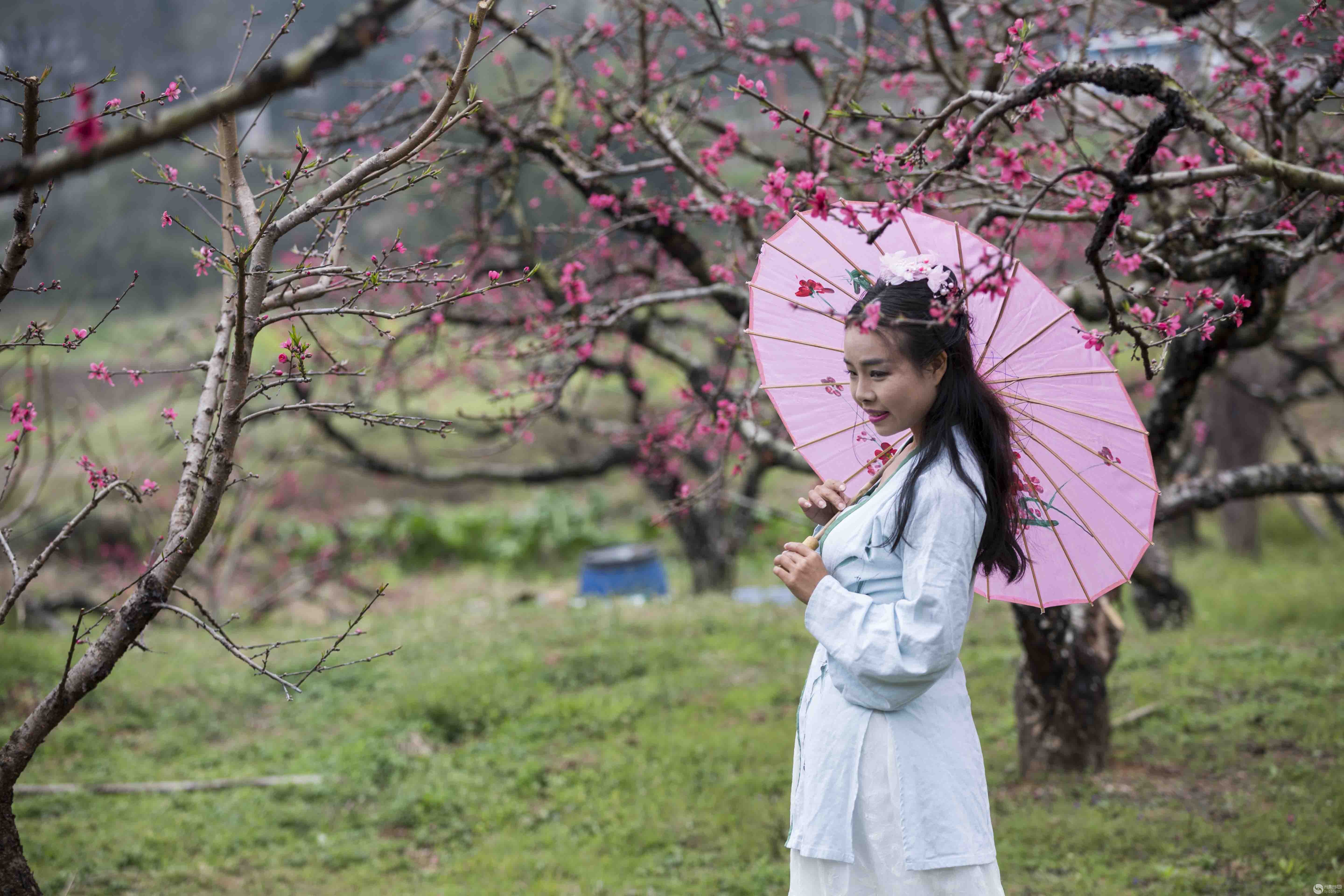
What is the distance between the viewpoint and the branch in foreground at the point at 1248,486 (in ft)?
15.3

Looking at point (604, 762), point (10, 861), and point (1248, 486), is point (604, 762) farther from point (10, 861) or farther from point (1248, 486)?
point (1248, 486)

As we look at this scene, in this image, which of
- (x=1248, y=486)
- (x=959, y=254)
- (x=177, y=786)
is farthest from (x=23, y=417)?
(x=1248, y=486)

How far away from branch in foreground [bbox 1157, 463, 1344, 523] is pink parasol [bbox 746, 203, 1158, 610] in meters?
2.62

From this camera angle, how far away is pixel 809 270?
99.0 inches

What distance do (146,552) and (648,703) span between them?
7.74 metres

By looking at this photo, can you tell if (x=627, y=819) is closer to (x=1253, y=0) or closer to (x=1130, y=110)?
(x=1130, y=110)

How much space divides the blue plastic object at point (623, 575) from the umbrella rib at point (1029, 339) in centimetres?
829

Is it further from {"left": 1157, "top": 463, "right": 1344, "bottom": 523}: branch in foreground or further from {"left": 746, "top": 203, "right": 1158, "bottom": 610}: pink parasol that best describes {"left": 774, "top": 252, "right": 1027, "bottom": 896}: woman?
{"left": 1157, "top": 463, "right": 1344, "bottom": 523}: branch in foreground

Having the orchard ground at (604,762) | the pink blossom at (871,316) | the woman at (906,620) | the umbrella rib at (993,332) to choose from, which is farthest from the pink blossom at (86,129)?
the orchard ground at (604,762)

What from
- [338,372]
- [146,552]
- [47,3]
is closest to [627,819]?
[338,372]

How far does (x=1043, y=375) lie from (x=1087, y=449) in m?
0.21

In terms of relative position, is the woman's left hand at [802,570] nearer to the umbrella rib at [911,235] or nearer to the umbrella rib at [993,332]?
the umbrella rib at [993,332]

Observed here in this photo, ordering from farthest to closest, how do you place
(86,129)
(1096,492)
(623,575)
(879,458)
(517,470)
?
(623,575) → (517,470) → (879,458) → (1096,492) → (86,129)

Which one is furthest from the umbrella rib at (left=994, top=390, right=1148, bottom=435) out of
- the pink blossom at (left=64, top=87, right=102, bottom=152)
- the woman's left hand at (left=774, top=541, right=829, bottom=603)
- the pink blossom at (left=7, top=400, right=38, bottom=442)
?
the pink blossom at (left=7, top=400, right=38, bottom=442)
